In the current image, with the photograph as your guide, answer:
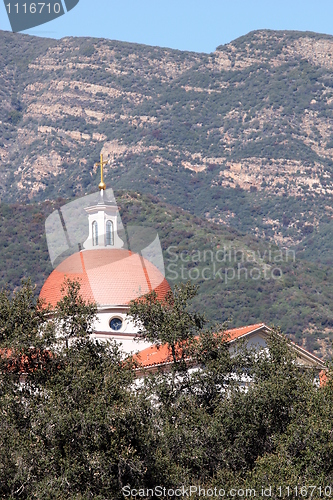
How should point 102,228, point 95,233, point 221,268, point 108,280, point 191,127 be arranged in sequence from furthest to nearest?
point 191,127
point 221,268
point 95,233
point 102,228
point 108,280

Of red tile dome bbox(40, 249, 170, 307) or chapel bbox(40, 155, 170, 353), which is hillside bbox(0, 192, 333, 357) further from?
red tile dome bbox(40, 249, 170, 307)

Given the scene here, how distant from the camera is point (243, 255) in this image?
273 ft

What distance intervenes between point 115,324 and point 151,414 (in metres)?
12.2

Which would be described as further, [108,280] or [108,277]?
[108,277]

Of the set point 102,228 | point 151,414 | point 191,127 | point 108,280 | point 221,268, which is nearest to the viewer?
point 151,414

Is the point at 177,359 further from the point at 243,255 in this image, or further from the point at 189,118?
the point at 189,118

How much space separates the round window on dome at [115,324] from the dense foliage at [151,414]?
807cm

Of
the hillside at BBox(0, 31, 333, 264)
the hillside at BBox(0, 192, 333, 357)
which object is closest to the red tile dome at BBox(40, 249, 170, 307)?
the hillside at BBox(0, 192, 333, 357)

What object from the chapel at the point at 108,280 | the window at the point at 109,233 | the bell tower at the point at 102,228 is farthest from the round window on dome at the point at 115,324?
the window at the point at 109,233

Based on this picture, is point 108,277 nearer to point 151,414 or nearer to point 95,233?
point 95,233

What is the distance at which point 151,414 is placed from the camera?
25.9 metres

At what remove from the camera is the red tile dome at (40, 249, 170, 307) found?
38094 mm

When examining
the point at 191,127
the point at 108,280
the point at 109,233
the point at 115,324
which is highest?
the point at 109,233

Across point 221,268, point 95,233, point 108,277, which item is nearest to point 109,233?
point 95,233
